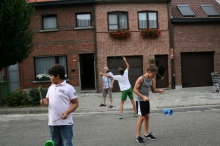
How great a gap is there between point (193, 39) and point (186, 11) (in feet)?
7.52

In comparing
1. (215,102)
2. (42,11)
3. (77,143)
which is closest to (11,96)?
(77,143)

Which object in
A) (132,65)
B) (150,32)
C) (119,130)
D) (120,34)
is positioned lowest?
(119,130)

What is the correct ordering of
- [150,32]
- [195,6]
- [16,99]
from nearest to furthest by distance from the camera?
[16,99] → [150,32] → [195,6]

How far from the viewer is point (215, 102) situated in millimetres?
10258

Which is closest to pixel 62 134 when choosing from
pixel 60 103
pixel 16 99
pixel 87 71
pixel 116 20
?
pixel 60 103

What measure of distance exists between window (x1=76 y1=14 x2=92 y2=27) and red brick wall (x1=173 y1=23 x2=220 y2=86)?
5996 mm

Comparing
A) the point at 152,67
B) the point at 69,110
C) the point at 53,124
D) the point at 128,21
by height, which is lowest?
the point at 53,124

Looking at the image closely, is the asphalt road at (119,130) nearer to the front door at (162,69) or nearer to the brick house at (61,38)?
the brick house at (61,38)

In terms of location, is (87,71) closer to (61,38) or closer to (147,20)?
(61,38)

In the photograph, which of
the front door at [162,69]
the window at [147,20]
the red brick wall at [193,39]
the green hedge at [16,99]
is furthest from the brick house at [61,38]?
the red brick wall at [193,39]

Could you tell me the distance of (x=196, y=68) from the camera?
16734mm

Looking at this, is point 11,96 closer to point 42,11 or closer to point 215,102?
point 42,11

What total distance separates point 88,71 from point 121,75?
10.5 metres

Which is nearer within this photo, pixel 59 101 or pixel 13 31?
pixel 59 101
